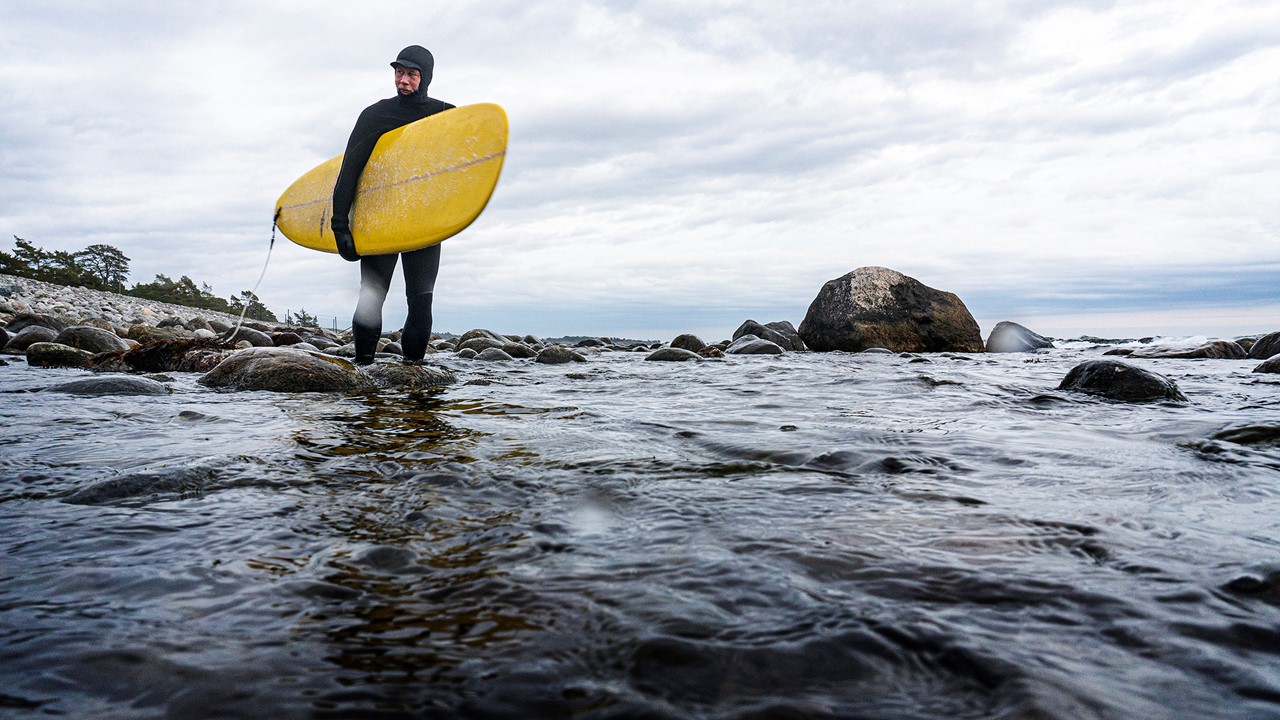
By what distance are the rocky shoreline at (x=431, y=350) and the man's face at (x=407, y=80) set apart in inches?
103

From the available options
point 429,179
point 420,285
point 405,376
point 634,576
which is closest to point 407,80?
point 429,179

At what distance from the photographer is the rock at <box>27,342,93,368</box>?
809cm

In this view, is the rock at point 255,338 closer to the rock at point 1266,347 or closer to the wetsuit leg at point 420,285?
the wetsuit leg at point 420,285

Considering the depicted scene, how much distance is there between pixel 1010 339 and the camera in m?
17.6

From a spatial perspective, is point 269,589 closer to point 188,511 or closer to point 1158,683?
point 188,511

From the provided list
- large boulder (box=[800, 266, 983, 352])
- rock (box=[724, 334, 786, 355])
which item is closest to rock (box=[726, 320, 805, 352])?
large boulder (box=[800, 266, 983, 352])

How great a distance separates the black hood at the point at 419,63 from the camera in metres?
6.25

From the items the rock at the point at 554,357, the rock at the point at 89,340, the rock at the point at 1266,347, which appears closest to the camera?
the rock at the point at 89,340

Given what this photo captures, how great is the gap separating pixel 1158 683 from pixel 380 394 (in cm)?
512

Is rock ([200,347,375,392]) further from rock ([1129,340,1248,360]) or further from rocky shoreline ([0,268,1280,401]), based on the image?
rock ([1129,340,1248,360])

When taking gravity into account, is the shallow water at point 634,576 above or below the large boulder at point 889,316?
below

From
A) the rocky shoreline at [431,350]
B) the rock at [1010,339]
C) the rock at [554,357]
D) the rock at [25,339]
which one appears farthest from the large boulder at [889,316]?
the rock at [25,339]

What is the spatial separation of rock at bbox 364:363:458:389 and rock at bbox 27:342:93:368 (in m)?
4.86

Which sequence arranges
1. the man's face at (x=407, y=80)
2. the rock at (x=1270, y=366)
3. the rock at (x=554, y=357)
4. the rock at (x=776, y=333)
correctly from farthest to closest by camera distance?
the rock at (x=776, y=333) < the rock at (x=554, y=357) < the rock at (x=1270, y=366) < the man's face at (x=407, y=80)
